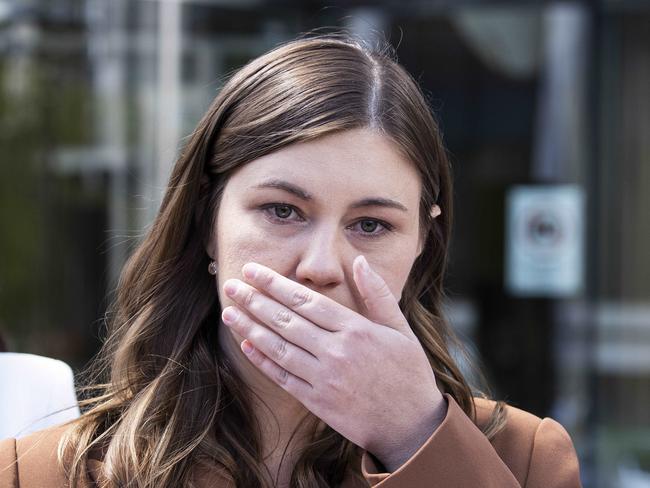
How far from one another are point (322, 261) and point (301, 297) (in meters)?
0.10

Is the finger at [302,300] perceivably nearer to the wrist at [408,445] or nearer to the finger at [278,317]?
the finger at [278,317]

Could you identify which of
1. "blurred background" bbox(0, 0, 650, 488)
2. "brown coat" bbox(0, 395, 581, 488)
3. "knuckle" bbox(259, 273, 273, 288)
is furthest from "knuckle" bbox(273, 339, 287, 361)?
"blurred background" bbox(0, 0, 650, 488)

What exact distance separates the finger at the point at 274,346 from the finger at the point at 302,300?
65 mm

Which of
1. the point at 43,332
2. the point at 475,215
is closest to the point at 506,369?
the point at 475,215

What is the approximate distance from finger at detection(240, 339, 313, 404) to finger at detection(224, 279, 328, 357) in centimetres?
6

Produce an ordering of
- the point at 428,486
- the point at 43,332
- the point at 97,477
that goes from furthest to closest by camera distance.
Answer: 1. the point at 43,332
2. the point at 97,477
3. the point at 428,486

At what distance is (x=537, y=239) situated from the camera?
7.11m

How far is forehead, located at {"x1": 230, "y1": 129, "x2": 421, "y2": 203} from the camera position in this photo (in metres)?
1.99

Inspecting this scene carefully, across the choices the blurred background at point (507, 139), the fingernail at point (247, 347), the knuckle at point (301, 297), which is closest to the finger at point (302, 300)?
the knuckle at point (301, 297)

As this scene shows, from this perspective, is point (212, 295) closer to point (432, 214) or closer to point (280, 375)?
point (280, 375)

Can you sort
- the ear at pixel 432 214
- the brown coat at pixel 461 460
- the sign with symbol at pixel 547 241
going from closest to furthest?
the brown coat at pixel 461 460
the ear at pixel 432 214
the sign with symbol at pixel 547 241

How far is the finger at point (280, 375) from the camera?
1890mm

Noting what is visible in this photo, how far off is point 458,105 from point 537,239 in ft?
3.84

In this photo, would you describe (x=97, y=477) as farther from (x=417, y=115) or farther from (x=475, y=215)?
(x=475, y=215)
